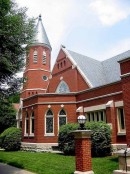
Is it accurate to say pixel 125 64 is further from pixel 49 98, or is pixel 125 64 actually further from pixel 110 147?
pixel 49 98

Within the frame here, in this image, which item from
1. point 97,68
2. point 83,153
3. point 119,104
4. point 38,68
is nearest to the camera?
point 83,153

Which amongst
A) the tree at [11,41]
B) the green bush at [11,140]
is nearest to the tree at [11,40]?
the tree at [11,41]

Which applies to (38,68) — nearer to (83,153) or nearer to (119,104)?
(119,104)

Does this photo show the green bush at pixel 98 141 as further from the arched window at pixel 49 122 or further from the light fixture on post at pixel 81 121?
the light fixture on post at pixel 81 121

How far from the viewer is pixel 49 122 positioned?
922 inches

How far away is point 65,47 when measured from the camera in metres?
32.3

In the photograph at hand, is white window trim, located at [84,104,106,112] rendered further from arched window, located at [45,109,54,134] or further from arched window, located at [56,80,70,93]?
arched window, located at [56,80,70,93]

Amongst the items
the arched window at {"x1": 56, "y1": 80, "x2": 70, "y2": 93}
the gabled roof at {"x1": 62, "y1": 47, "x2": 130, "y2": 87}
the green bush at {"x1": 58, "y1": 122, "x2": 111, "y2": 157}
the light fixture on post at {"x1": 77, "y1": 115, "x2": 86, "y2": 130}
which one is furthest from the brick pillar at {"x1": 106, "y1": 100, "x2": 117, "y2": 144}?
the arched window at {"x1": 56, "y1": 80, "x2": 70, "y2": 93}

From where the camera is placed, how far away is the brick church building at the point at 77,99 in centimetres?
1828

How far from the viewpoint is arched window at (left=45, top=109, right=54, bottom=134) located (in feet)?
76.0

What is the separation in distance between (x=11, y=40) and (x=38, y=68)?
99.6 ft

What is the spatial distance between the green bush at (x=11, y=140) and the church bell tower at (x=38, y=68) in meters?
15.1

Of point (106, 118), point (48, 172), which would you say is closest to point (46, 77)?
point (106, 118)

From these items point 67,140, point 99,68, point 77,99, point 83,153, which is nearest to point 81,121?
point 83,153
